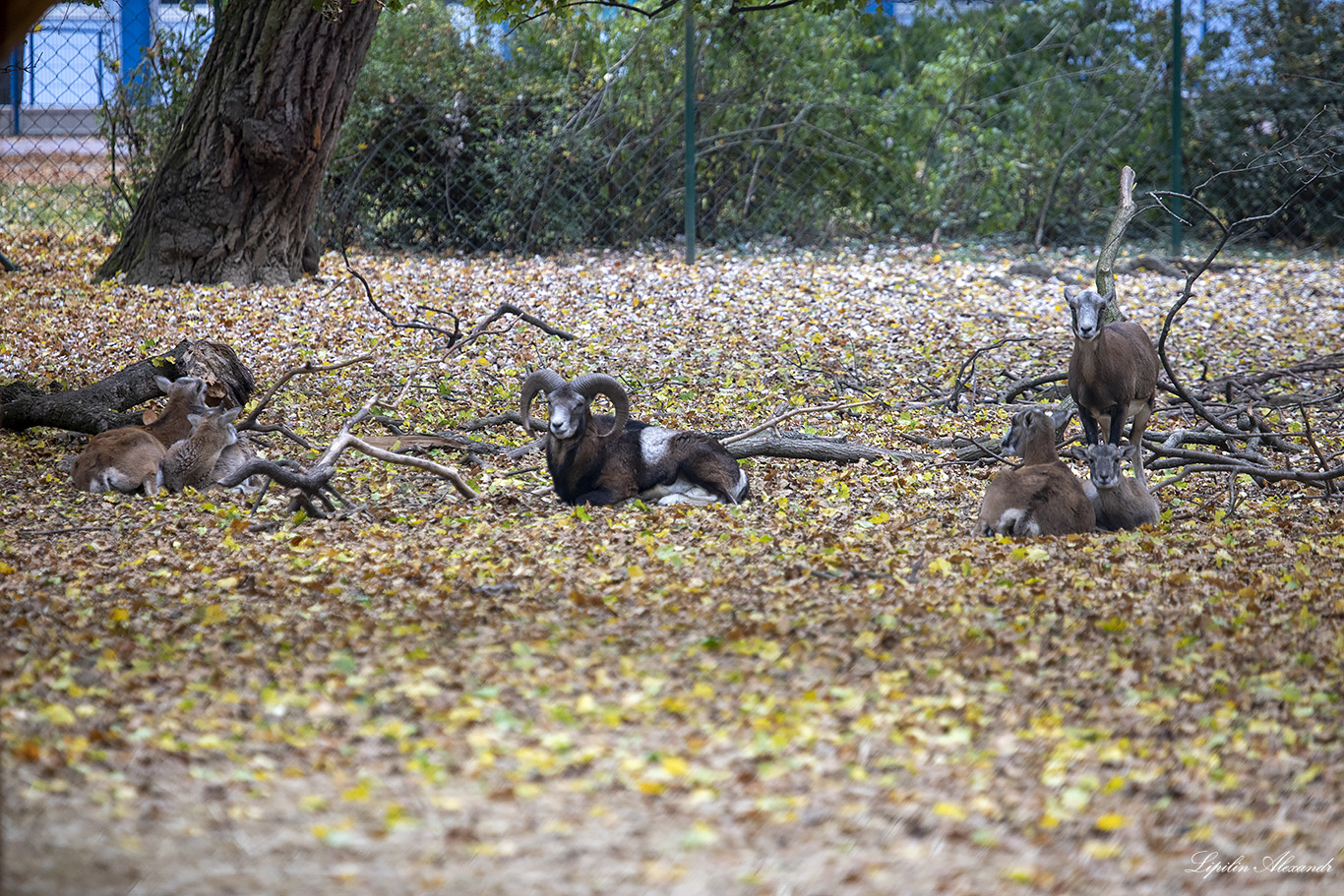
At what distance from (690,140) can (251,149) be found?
5.40 meters

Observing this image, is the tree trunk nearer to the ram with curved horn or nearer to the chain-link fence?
the chain-link fence

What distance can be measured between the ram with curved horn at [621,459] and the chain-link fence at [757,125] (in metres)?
8.67

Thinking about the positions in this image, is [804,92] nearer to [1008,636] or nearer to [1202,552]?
[1202,552]

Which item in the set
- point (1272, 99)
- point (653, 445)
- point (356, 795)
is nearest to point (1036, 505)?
point (653, 445)

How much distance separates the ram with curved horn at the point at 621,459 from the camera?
7309 mm

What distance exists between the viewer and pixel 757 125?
648 inches

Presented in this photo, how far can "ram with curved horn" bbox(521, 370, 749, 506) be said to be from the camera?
7309 millimetres

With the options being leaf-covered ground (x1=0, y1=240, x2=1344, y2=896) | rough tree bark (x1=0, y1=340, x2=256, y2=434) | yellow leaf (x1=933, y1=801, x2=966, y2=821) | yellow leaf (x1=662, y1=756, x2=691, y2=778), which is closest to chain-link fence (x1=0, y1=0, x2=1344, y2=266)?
rough tree bark (x1=0, y1=340, x2=256, y2=434)

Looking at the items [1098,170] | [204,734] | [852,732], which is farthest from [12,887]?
[1098,170]

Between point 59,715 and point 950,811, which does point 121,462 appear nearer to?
point 59,715

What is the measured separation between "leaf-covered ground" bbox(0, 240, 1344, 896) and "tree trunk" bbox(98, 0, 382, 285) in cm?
434

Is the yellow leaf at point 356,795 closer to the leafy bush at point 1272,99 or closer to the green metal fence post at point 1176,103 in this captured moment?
the green metal fence post at point 1176,103

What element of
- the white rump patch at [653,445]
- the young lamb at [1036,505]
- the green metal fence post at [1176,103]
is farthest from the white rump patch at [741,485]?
the green metal fence post at [1176,103]

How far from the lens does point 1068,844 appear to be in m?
3.50
